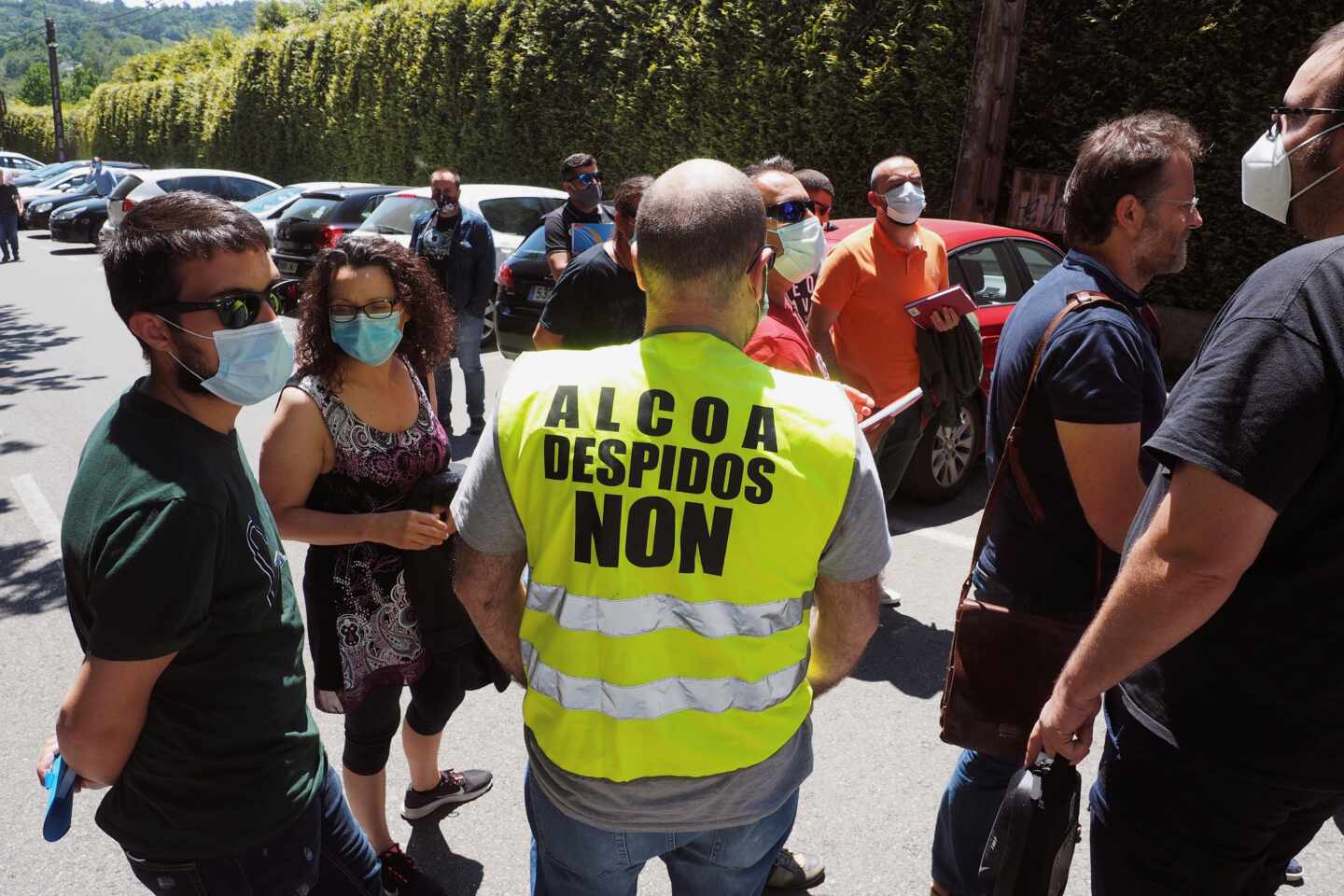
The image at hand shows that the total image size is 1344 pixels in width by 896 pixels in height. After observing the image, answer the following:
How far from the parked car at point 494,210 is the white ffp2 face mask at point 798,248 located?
21.0ft

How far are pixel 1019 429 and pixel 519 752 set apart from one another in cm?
210

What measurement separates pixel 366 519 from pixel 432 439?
0.35m

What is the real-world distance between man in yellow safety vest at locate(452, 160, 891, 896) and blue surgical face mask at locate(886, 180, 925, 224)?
2940 millimetres

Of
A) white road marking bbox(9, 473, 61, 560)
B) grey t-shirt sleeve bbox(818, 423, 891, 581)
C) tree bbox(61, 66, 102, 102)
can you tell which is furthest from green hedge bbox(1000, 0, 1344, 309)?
tree bbox(61, 66, 102, 102)

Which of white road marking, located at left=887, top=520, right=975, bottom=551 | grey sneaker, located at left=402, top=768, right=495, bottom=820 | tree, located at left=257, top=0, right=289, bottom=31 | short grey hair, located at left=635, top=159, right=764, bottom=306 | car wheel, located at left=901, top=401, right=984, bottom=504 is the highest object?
tree, located at left=257, top=0, right=289, bottom=31

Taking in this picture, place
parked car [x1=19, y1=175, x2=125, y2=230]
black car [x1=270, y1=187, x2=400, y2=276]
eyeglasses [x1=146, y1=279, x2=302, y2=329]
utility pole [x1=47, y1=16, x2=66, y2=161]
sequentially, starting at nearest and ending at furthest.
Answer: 1. eyeglasses [x1=146, y1=279, x2=302, y2=329]
2. black car [x1=270, y1=187, x2=400, y2=276]
3. parked car [x1=19, y1=175, x2=125, y2=230]
4. utility pole [x1=47, y1=16, x2=66, y2=161]

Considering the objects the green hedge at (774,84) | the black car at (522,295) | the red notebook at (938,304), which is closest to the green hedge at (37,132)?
the green hedge at (774,84)

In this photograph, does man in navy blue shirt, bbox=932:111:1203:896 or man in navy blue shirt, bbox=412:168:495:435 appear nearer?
man in navy blue shirt, bbox=932:111:1203:896

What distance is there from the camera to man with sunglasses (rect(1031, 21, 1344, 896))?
1461 millimetres

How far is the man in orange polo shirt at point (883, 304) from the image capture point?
4418mm

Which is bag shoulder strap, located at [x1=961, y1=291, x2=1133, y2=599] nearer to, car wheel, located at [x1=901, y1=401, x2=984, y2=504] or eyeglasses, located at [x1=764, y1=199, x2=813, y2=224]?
eyeglasses, located at [x1=764, y1=199, x2=813, y2=224]

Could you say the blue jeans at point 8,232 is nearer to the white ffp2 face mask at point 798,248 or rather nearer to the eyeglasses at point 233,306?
the white ffp2 face mask at point 798,248

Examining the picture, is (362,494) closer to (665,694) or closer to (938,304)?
(665,694)

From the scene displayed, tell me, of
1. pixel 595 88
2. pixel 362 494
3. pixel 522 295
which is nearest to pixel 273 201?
pixel 595 88
